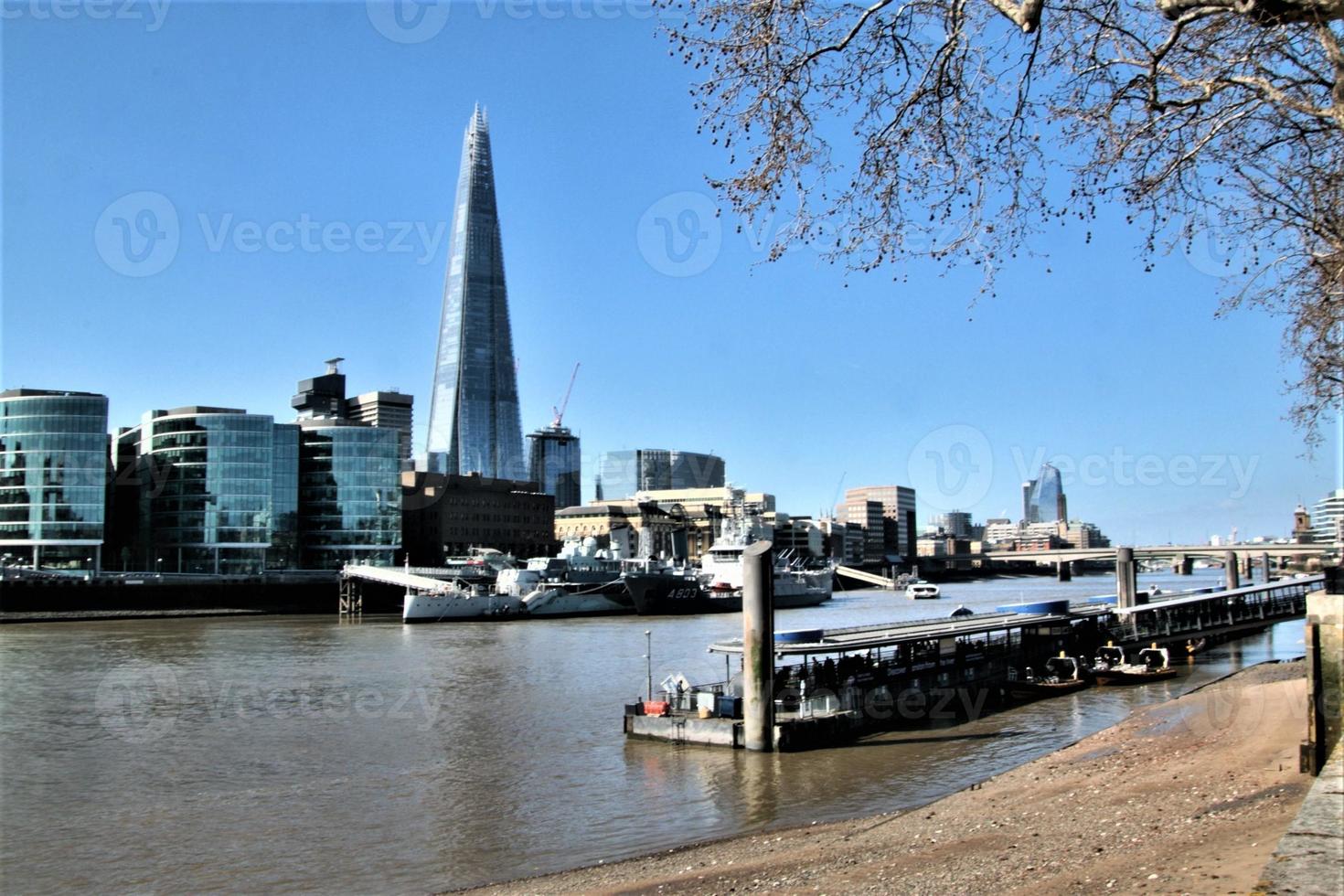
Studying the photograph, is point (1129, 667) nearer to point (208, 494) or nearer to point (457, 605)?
point (457, 605)

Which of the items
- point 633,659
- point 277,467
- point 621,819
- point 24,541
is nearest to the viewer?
point 621,819

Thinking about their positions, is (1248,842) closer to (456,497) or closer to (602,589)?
(602,589)

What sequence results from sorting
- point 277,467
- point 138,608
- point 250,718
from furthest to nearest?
1. point 277,467
2. point 138,608
3. point 250,718

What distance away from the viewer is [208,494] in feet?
483

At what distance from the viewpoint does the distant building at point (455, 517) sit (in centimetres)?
18450

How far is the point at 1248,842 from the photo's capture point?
13.6 metres

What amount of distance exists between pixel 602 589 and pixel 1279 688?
8880cm

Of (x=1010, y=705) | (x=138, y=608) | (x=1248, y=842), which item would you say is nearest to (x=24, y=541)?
(x=138, y=608)

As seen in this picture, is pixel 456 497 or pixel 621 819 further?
pixel 456 497

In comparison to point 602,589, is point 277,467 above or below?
above

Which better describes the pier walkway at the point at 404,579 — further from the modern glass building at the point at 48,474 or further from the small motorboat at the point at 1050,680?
the small motorboat at the point at 1050,680

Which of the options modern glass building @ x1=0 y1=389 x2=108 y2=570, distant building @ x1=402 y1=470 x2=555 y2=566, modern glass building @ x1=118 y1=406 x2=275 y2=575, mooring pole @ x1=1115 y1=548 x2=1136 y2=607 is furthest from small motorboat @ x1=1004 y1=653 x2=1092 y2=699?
distant building @ x1=402 y1=470 x2=555 y2=566

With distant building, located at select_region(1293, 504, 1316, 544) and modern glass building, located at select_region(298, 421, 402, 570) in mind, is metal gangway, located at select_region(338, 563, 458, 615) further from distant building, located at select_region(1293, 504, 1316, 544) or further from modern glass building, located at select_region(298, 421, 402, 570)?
distant building, located at select_region(1293, 504, 1316, 544)

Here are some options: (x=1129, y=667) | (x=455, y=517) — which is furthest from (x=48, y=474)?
(x=1129, y=667)
